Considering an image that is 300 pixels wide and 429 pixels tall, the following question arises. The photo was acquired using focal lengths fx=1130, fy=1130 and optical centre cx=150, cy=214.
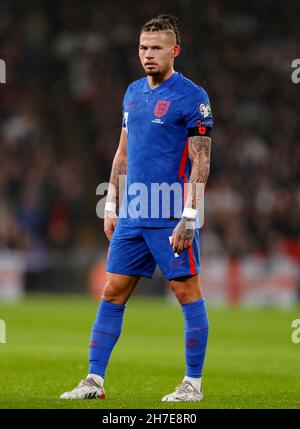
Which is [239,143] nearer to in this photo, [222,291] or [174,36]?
[222,291]

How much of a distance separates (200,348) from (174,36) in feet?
6.33

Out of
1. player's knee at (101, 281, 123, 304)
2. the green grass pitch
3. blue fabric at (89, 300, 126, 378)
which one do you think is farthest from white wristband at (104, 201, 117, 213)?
the green grass pitch

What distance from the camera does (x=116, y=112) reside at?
23000 millimetres

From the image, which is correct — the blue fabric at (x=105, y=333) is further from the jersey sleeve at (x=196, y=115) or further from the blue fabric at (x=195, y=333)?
the jersey sleeve at (x=196, y=115)

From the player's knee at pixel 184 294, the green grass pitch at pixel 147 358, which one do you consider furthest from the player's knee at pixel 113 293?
the green grass pitch at pixel 147 358

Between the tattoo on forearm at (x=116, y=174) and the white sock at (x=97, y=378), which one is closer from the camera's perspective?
the white sock at (x=97, y=378)

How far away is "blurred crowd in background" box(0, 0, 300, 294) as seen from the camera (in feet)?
66.8

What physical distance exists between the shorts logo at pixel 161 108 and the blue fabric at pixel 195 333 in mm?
1169

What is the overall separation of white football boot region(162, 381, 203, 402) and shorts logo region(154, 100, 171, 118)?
1.66 meters

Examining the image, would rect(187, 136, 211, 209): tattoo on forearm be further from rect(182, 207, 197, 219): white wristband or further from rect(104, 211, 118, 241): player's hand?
rect(104, 211, 118, 241): player's hand

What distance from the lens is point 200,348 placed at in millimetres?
6977

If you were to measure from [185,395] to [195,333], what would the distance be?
0.39 meters

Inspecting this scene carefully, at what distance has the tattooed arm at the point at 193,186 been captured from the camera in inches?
265

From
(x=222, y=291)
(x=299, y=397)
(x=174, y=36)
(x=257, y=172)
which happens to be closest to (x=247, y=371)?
(x=299, y=397)
